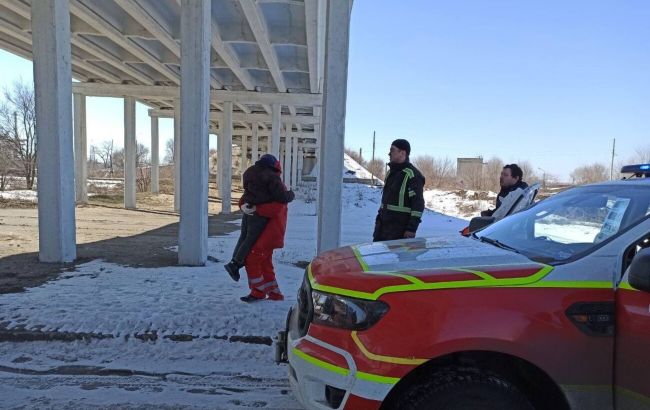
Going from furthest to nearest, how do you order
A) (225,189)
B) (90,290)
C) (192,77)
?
(225,189), (192,77), (90,290)

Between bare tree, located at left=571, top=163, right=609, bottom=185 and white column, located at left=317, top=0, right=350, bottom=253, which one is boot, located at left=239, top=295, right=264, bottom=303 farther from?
bare tree, located at left=571, top=163, right=609, bottom=185

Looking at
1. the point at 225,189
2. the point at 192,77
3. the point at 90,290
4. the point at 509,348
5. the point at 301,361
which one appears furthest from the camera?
the point at 225,189

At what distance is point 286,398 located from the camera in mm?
3318

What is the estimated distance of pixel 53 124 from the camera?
6.91m

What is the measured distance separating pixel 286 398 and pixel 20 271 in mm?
5351

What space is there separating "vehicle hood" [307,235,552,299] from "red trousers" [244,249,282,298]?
2431 mm

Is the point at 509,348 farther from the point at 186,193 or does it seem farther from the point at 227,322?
the point at 186,193

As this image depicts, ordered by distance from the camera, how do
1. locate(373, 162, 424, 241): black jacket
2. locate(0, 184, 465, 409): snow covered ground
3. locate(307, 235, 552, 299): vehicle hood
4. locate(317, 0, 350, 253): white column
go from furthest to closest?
locate(317, 0, 350, 253): white column
locate(373, 162, 424, 241): black jacket
locate(0, 184, 465, 409): snow covered ground
locate(307, 235, 552, 299): vehicle hood

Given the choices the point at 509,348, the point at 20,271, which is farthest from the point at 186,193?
the point at 509,348

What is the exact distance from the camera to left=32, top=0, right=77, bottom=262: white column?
682 centimetres

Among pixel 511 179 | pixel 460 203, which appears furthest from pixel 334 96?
pixel 460 203

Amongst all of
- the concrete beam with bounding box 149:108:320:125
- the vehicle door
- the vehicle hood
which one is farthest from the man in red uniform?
the concrete beam with bounding box 149:108:320:125

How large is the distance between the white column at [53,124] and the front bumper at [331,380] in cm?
631

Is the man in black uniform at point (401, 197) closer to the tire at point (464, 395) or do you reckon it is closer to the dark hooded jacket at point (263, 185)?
the dark hooded jacket at point (263, 185)
